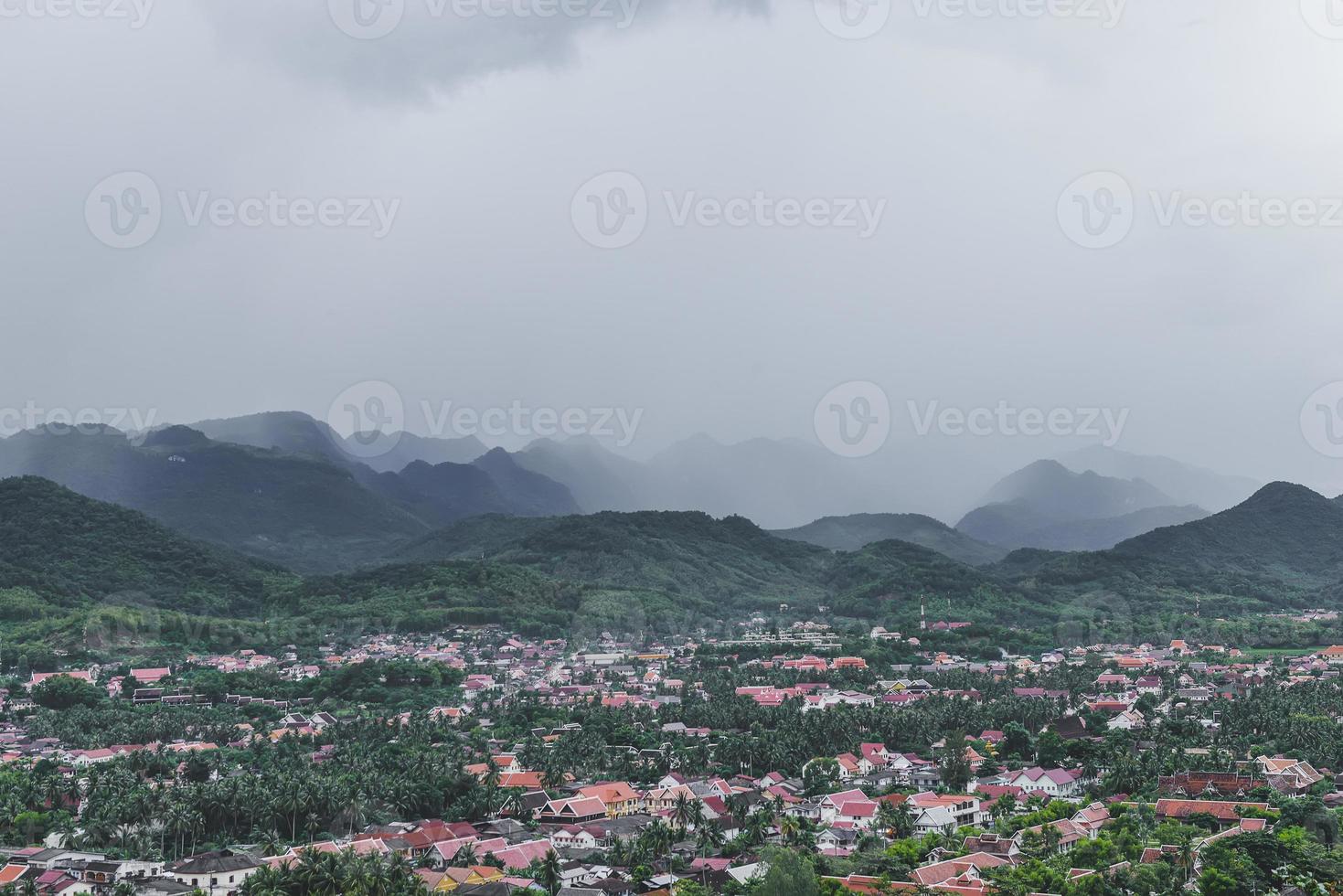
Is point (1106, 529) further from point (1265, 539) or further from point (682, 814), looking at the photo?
point (682, 814)

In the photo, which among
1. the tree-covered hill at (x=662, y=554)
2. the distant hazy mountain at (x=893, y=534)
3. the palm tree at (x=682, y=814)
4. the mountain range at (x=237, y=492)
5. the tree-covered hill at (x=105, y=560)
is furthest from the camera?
the distant hazy mountain at (x=893, y=534)

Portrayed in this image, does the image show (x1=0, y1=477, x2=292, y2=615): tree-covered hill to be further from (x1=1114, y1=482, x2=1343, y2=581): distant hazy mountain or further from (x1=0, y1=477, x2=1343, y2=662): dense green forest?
(x1=1114, y1=482, x2=1343, y2=581): distant hazy mountain

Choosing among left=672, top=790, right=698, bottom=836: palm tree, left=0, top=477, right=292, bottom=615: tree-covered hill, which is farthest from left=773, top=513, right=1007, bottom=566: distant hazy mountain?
left=672, top=790, right=698, bottom=836: palm tree

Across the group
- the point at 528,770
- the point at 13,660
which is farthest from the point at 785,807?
the point at 13,660

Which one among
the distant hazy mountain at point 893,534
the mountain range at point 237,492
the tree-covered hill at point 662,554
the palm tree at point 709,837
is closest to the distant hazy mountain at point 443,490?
the mountain range at point 237,492

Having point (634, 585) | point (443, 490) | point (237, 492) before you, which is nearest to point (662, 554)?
point (634, 585)

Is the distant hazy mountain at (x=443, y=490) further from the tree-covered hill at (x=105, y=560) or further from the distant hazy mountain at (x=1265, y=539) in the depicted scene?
the distant hazy mountain at (x=1265, y=539)

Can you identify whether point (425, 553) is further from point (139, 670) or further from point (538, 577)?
point (139, 670)

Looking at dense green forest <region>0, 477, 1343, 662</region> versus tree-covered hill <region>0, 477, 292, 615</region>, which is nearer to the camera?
dense green forest <region>0, 477, 1343, 662</region>

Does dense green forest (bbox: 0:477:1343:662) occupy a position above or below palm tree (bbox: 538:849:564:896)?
above
